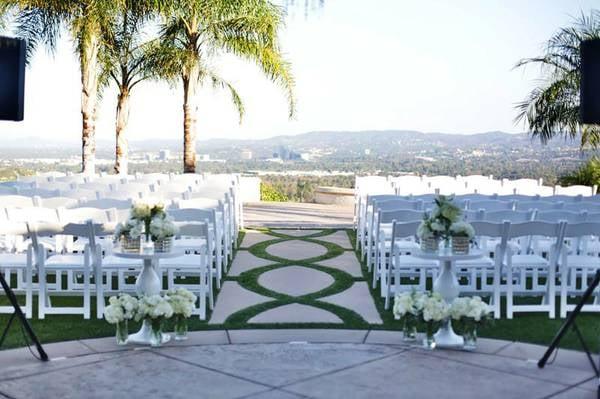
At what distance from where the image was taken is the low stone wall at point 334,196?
20844mm

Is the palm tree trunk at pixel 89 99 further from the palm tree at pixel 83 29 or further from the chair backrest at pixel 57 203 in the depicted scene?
the chair backrest at pixel 57 203

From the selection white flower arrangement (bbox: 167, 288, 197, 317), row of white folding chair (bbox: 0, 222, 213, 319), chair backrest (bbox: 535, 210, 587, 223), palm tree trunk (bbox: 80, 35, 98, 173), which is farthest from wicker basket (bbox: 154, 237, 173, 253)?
palm tree trunk (bbox: 80, 35, 98, 173)

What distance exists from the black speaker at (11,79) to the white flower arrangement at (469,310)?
3.49 metres

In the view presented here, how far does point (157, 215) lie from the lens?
269 inches

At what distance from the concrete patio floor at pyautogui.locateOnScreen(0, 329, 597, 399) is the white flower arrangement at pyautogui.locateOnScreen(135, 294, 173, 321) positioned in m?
0.26

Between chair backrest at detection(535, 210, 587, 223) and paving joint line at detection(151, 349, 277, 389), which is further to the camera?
chair backrest at detection(535, 210, 587, 223)

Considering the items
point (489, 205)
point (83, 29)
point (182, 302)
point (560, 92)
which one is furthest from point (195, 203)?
point (560, 92)

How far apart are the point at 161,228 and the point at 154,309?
0.80 m

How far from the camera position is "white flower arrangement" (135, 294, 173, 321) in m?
6.24

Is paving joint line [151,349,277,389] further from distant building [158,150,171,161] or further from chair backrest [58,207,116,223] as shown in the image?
distant building [158,150,171,161]

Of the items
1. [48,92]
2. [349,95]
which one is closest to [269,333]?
[48,92]

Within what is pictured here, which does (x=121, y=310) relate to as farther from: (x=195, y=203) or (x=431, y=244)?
(x=195, y=203)

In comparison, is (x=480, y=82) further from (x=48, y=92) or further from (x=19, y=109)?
(x=19, y=109)

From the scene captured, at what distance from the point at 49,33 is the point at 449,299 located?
14536 millimetres
